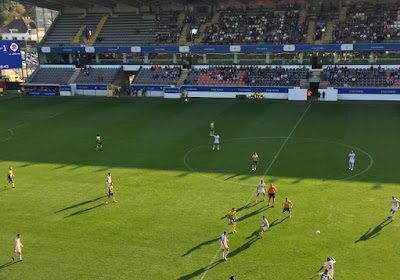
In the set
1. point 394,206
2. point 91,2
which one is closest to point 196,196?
point 394,206

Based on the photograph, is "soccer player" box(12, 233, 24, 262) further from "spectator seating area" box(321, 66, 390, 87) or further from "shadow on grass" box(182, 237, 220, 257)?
"spectator seating area" box(321, 66, 390, 87)

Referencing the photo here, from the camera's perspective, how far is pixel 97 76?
6925 cm

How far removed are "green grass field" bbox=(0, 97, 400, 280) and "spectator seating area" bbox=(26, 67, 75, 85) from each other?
75.2 feet

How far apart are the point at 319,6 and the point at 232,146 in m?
43.4

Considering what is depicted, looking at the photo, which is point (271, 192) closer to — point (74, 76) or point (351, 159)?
point (351, 159)

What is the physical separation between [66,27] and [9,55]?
16.2 m

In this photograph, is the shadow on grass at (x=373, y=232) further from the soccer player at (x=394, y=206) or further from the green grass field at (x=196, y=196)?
the soccer player at (x=394, y=206)

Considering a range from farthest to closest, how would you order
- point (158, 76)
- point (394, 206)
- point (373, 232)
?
point (158, 76) → point (394, 206) → point (373, 232)

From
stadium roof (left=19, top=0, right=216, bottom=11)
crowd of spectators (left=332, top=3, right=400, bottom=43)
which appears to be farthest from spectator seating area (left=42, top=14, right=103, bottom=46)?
crowd of spectators (left=332, top=3, right=400, bottom=43)

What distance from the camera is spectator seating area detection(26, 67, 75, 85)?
69869 mm

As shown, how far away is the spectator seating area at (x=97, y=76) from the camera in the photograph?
67938mm

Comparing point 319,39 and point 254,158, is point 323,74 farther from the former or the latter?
point 254,158

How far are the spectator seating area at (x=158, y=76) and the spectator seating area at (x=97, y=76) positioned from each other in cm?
470

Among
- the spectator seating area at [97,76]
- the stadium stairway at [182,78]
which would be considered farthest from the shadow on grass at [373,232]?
the spectator seating area at [97,76]
